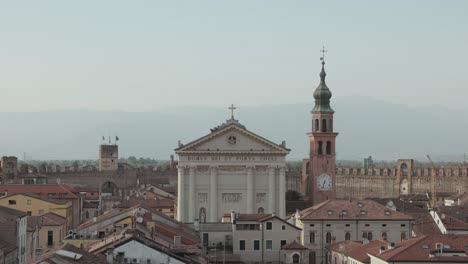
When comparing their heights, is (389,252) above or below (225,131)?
below

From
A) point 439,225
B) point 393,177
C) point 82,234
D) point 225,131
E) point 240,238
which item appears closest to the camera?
point 82,234

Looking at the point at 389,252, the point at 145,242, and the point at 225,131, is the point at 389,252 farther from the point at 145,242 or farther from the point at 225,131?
the point at 225,131

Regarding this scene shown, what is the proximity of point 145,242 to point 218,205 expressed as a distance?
48101 mm

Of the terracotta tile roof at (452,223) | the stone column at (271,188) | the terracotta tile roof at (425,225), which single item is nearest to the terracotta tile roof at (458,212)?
the terracotta tile roof at (425,225)

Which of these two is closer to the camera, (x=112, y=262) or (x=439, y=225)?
(x=112, y=262)

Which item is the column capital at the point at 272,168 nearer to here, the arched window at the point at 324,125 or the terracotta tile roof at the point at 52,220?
the arched window at the point at 324,125

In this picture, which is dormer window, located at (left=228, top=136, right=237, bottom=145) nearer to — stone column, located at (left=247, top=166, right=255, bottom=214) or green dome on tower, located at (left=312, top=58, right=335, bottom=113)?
stone column, located at (left=247, top=166, right=255, bottom=214)

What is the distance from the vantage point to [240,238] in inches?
2835

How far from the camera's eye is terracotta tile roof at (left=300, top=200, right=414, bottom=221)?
2990 inches

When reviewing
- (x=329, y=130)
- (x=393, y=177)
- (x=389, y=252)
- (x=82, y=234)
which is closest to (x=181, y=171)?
(x=329, y=130)

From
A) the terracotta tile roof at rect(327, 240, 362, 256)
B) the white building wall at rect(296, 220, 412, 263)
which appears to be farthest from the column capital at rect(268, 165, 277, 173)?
the terracotta tile roof at rect(327, 240, 362, 256)

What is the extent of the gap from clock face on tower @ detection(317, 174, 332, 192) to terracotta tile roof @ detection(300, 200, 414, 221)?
2556 cm

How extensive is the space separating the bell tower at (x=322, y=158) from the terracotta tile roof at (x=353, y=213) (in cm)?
2517

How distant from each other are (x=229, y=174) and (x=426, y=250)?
127ft
